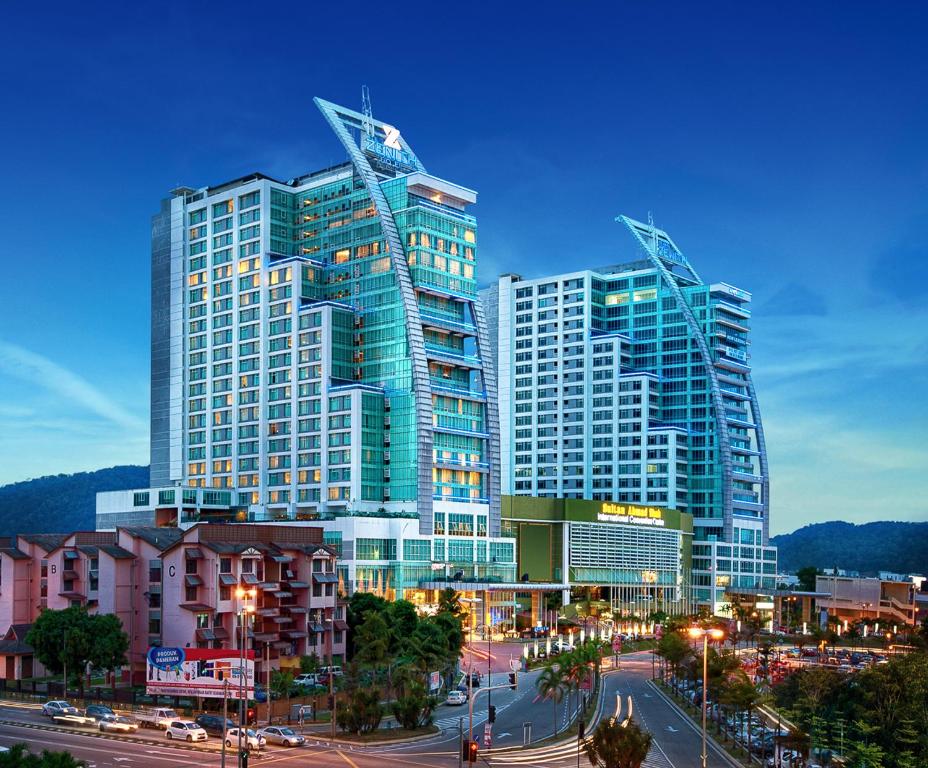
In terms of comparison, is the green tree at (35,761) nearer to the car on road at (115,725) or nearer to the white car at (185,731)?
the white car at (185,731)

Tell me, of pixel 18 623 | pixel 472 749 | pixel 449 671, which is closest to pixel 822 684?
pixel 449 671

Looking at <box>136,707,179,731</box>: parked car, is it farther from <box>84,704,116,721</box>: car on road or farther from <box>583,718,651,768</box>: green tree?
<box>583,718,651,768</box>: green tree

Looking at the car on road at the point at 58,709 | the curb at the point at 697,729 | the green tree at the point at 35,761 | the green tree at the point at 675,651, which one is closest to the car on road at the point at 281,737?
the car on road at the point at 58,709

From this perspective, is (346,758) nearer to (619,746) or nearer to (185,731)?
(185,731)

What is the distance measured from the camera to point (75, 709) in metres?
104

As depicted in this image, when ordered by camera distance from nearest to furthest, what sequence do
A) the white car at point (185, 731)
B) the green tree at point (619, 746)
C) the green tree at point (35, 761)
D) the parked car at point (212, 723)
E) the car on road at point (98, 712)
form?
the green tree at point (35, 761), the green tree at point (619, 746), the white car at point (185, 731), the parked car at point (212, 723), the car on road at point (98, 712)

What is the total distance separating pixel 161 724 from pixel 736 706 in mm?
54655

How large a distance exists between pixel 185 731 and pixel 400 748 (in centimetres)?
1809

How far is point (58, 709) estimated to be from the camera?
104 m

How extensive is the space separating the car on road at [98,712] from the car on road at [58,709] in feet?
4.34

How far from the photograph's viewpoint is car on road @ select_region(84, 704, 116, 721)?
10056 centimetres

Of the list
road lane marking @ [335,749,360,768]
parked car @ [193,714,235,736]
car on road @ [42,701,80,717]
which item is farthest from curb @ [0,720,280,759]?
road lane marking @ [335,749,360,768]

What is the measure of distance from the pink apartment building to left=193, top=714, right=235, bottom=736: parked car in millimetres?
25876

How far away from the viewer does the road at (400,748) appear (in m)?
85.8
